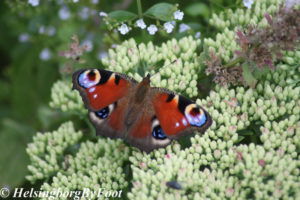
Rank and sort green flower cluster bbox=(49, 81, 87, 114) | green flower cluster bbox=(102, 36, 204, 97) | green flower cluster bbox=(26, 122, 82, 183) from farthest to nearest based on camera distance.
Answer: green flower cluster bbox=(49, 81, 87, 114) → green flower cluster bbox=(26, 122, 82, 183) → green flower cluster bbox=(102, 36, 204, 97)

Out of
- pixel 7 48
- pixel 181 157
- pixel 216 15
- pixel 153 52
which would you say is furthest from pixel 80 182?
pixel 7 48

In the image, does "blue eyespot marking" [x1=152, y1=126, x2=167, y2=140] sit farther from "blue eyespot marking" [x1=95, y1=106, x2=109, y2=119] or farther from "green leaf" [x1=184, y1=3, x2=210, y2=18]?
A: "green leaf" [x1=184, y1=3, x2=210, y2=18]

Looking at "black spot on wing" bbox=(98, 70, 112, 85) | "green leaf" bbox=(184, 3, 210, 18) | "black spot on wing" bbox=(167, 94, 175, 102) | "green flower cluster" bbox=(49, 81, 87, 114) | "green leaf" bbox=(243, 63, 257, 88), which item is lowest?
"black spot on wing" bbox=(167, 94, 175, 102)

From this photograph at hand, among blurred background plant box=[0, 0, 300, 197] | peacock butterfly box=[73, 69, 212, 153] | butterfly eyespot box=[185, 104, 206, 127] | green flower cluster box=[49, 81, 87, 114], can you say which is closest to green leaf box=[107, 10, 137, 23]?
blurred background plant box=[0, 0, 300, 197]

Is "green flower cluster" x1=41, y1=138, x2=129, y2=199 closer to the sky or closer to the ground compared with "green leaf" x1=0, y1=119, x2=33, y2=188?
closer to the ground

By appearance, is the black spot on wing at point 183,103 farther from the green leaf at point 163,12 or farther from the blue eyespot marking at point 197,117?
the green leaf at point 163,12

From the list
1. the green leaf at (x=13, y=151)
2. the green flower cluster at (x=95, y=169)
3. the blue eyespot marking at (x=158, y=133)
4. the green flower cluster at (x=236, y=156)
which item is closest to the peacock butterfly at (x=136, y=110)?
the blue eyespot marking at (x=158, y=133)

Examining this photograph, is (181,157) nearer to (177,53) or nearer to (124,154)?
(124,154)
